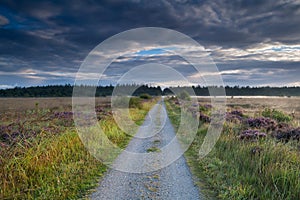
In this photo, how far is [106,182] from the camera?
628 cm

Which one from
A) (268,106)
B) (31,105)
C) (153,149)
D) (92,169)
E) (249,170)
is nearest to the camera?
(249,170)

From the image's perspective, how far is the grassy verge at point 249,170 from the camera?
17.4ft

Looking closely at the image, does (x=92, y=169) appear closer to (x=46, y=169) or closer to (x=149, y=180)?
(x=46, y=169)

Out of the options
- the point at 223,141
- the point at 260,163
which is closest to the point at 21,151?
the point at 260,163

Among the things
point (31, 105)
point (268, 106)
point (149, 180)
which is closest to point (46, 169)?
point (149, 180)

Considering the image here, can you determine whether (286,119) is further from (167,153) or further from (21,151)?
(21,151)

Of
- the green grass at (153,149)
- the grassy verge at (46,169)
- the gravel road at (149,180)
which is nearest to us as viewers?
the grassy verge at (46,169)

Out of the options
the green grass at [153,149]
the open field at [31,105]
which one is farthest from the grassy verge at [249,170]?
the open field at [31,105]

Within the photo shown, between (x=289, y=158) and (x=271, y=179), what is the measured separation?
5.34 ft

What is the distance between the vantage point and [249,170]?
21.6ft

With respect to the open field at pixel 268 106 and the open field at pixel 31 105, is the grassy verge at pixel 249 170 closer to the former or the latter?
the open field at pixel 31 105

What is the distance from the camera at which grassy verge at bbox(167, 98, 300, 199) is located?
17.4 ft

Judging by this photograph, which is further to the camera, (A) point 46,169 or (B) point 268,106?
(B) point 268,106

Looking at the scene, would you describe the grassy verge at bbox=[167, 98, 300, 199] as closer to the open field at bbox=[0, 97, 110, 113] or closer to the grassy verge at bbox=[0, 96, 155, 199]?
the grassy verge at bbox=[0, 96, 155, 199]
